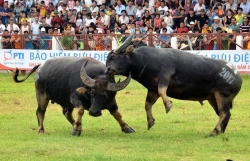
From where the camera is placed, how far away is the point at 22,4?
34312mm

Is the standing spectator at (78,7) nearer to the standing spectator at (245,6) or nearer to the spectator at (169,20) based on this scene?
the spectator at (169,20)

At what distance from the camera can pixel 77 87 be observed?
14664 millimetres

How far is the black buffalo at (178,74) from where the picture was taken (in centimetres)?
1419

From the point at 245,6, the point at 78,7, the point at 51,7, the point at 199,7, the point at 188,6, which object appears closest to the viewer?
the point at 245,6

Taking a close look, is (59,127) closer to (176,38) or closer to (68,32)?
(176,38)

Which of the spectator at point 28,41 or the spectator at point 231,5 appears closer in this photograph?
the spectator at point 28,41

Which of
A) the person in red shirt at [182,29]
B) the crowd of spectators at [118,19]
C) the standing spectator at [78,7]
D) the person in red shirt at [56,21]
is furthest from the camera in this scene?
the standing spectator at [78,7]

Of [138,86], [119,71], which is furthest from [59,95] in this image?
[138,86]

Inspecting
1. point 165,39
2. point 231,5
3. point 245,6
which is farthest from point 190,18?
point 165,39

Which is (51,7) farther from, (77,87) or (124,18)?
(77,87)

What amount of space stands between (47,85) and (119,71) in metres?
1.89

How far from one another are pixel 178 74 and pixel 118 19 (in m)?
17.0

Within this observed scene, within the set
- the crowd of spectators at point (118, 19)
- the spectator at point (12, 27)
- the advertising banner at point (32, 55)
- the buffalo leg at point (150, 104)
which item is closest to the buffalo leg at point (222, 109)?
the buffalo leg at point (150, 104)

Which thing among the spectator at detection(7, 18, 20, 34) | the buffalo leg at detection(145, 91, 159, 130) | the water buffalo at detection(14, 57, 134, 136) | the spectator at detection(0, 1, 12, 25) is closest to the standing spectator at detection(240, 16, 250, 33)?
the spectator at detection(7, 18, 20, 34)
